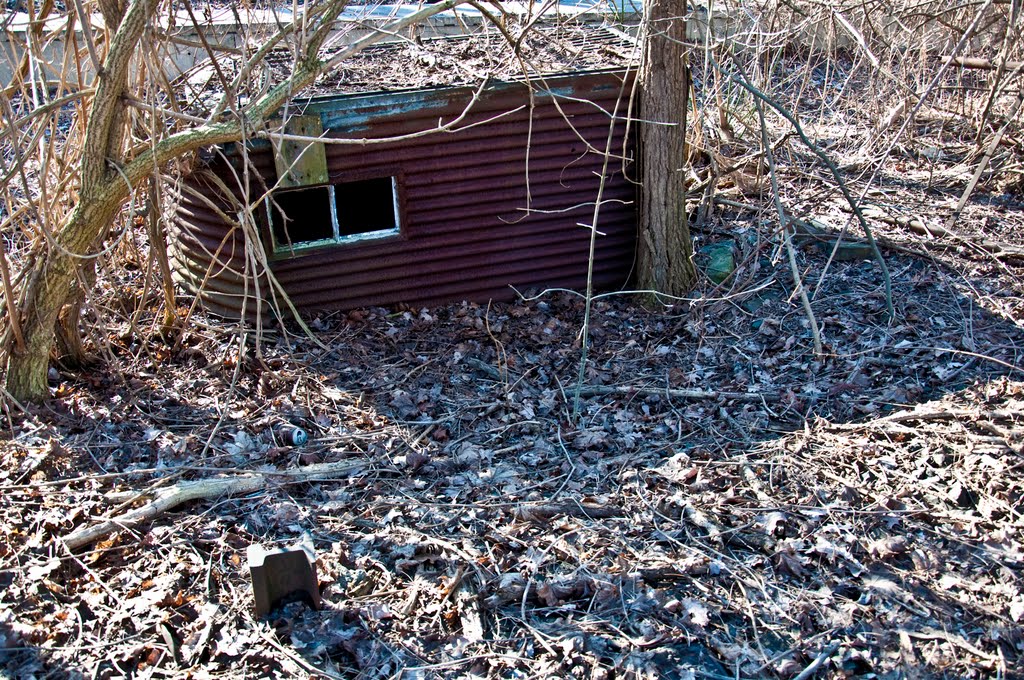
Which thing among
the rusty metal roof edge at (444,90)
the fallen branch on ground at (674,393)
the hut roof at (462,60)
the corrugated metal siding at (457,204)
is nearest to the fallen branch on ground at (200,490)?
the fallen branch on ground at (674,393)

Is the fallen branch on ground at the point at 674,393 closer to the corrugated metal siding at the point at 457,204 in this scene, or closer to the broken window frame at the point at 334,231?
the corrugated metal siding at the point at 457,204

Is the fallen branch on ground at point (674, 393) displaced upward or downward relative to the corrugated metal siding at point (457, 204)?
downward

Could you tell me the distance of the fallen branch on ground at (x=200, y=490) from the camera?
4234mm

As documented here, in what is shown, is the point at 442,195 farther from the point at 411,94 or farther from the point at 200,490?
the point at 200,490

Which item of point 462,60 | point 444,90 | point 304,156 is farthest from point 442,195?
Answer: point 462,60

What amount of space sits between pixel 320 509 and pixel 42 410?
6.62 ft

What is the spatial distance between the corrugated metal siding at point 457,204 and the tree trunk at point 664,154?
0.74ft

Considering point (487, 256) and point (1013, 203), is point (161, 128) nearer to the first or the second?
point (487, 256)

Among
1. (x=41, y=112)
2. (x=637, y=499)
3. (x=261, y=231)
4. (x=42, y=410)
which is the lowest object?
(x=637, y=499)

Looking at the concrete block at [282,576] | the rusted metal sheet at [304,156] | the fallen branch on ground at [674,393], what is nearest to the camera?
the concrete block at [282,576]

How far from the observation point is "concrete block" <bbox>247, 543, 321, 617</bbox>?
3.68m

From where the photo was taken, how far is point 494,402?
5.65 m

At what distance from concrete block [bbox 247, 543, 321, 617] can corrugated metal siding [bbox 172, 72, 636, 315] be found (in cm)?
303

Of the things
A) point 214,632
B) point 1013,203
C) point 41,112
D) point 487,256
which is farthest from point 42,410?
point 1013,203
